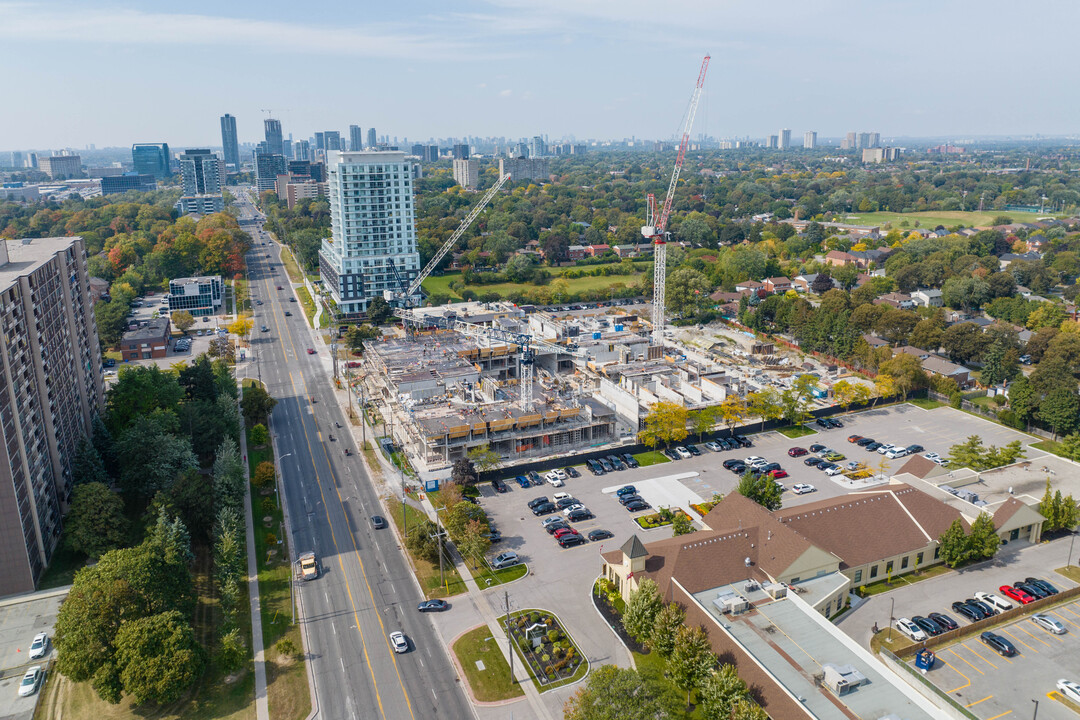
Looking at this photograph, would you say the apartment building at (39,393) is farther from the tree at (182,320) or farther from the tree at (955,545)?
the tree at (955,545)

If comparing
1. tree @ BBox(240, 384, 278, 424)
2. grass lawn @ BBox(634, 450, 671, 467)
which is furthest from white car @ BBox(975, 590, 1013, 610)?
tree @ BBox(240, 384, 278, 424)

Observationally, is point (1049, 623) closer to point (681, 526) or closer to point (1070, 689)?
point (1070, 689)

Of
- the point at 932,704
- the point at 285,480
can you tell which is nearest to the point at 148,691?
the point at 285,480

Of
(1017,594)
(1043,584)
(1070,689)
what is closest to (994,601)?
(1017,594)

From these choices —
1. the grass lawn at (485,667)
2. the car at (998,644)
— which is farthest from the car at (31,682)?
the car at (998,644)

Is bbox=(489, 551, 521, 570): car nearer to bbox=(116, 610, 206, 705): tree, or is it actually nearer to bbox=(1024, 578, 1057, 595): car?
bbox=(116, 610, 206, 705): tree

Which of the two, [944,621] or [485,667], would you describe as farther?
[944,621]
